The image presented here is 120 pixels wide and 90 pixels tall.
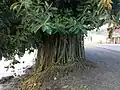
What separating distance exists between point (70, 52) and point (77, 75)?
2.05 feet

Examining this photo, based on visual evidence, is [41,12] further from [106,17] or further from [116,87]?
[116,87]

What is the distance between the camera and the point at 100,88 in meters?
5.91

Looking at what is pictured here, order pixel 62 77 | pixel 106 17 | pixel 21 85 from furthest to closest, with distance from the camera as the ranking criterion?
1. pixel 21 85
2. pixel 62 77
3. pixel 106 17

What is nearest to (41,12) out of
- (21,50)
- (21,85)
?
(21,50)

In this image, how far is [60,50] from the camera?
6859 millimetres

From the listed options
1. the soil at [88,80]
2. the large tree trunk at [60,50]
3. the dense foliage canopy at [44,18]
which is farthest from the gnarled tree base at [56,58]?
the dense foliage canopy at [44,18]

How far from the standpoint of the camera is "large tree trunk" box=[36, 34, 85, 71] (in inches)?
268

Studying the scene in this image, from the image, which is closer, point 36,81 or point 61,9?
point 61,9

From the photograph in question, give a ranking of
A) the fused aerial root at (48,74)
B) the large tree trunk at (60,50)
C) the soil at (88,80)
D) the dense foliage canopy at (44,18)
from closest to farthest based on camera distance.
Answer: the dense foliage canopy at (44,18), the soil at (88,80), the fused aerial root at (48,74), the large tree trunk at (60,50)

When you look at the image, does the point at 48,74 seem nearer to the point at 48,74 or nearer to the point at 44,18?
the point at 48,74

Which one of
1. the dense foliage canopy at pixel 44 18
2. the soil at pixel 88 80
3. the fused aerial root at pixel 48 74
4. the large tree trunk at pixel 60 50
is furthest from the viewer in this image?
the large tree trunk at pixel 60 50

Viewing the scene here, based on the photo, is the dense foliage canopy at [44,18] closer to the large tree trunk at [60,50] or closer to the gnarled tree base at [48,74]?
the large tree trunk at [60,50]

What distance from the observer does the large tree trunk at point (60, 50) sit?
6816 millimetres

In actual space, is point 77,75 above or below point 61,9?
below
